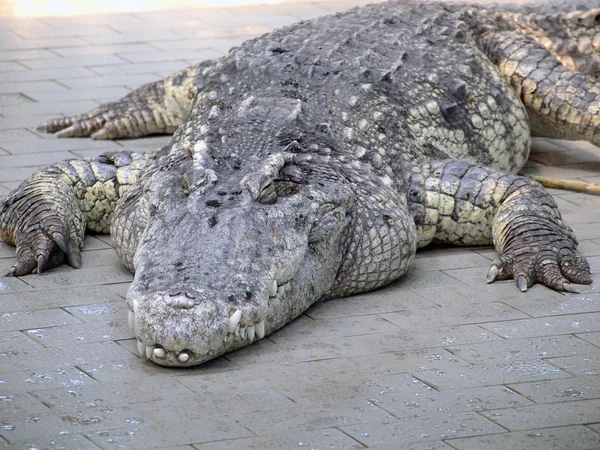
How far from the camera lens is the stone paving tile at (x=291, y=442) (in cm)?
350

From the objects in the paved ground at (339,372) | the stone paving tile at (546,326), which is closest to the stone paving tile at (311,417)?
the paved ground at (339,372)

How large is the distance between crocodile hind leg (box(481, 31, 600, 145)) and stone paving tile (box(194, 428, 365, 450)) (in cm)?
345

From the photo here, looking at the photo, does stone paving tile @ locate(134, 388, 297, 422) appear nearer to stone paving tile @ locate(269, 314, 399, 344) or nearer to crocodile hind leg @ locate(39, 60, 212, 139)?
stone paving tile @ locate(269, 314, 399, 344)

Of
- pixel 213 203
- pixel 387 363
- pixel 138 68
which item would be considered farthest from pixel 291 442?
pixel 138 68

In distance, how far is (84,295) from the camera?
4.76 metres

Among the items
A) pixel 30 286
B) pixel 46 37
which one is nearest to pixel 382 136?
pixel 30 286

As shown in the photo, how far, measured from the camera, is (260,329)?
165 inches

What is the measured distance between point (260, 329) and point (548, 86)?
3022 millimetres

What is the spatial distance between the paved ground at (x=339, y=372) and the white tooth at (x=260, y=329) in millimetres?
75

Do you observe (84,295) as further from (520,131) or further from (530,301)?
(520,131)

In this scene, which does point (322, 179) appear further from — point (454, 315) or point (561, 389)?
point (561, 389)

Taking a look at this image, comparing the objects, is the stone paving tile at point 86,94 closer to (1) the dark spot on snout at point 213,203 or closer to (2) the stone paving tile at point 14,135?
(2) the stone paving tile at point 14,135

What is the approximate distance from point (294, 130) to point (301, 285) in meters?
0.83

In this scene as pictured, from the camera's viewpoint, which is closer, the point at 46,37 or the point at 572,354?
the point at 572,354
